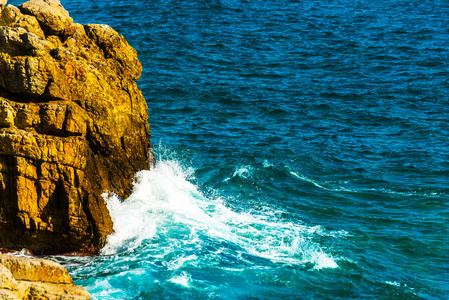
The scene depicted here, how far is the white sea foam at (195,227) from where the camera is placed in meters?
21.9

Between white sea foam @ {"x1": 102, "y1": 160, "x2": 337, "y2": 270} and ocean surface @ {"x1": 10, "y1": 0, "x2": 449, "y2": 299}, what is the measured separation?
7 cm

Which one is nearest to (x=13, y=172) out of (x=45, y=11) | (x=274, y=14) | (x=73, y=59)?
(x=73, y=59)

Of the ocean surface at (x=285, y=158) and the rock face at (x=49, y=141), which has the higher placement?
the rock face at (x=49, y=141)

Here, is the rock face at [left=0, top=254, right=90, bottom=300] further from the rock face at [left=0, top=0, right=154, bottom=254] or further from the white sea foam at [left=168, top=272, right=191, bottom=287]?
the rock face at [left=0, top=0, right=154, bottom=254]

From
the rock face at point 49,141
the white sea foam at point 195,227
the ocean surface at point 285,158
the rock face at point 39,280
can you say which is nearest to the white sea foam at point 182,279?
the ocean surface at point 285,158

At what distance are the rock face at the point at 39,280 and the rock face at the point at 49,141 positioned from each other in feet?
19.5

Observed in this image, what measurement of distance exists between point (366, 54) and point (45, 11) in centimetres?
3086

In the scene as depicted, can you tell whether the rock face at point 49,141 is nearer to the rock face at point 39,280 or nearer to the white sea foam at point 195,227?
the white sea foam at point 195,227

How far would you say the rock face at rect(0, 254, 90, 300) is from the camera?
13164mm

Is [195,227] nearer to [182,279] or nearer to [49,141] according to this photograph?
[182,279]

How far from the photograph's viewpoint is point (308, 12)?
58.3 meters

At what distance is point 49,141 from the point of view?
20031mm

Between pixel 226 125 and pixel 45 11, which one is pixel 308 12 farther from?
pixel 45 11

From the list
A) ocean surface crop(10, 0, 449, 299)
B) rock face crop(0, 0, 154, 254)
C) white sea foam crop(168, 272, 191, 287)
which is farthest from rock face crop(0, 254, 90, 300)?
rock face crop(0, 0, 154, 254)
